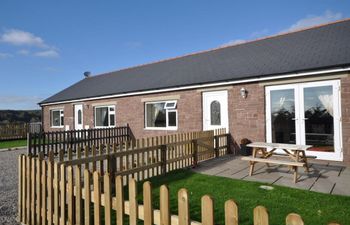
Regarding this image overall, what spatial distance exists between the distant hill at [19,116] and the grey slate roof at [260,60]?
17.2 m

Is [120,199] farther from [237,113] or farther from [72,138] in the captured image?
[72,138]

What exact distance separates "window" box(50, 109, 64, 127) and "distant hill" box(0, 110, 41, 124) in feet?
29.6

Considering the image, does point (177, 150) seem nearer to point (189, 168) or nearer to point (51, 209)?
point (189, 168)

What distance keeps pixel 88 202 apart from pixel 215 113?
345 inches

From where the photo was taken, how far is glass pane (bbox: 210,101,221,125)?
11266 millimetres

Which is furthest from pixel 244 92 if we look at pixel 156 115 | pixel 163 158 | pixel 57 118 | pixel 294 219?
pixel 57 118

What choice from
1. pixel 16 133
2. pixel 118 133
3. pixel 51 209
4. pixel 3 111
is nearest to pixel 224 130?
pixel 118 133

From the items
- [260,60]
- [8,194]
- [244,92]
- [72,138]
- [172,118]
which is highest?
[260,60]

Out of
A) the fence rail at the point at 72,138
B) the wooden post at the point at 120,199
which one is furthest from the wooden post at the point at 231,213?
the fence rail at the point at 72,138

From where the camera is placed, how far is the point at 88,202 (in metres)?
3.19

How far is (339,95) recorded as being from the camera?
8164mm

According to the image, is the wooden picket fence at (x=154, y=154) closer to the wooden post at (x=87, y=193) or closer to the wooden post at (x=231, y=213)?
the wooden post at (x=87, y=193)

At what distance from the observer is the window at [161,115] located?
13.2 m

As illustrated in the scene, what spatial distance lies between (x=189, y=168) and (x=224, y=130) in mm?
3425
